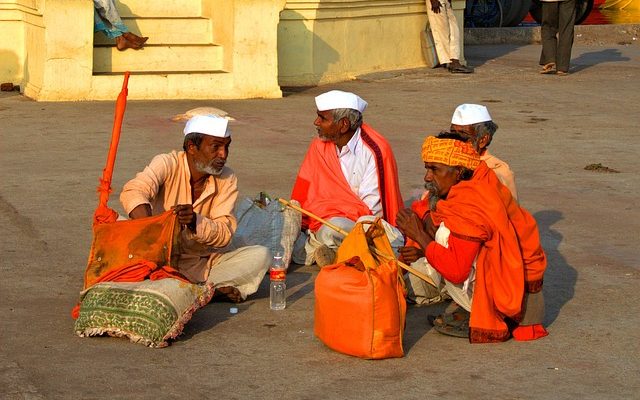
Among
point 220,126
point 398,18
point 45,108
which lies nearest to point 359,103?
point 220,126

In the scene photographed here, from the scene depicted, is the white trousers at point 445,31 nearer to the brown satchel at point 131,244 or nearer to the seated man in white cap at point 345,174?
the seated man in white cap at point 345,174

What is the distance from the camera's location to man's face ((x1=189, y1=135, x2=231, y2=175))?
20.0ft

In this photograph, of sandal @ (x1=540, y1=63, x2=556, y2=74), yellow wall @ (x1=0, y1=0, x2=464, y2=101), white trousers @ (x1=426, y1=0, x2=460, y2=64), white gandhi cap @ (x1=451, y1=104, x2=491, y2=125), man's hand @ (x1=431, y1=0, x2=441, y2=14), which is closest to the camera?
white gandhi cap @ (x1=451, y1=104, x2=491, y2=125)

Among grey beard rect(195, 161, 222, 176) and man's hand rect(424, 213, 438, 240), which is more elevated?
grey beard rect(195, 161, 222, 176)

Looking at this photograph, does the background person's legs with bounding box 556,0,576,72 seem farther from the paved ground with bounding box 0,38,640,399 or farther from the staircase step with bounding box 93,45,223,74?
the staircase step with bounding box 93,45,223,74

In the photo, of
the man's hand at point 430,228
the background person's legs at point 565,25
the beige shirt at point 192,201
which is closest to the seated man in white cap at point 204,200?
the beige shirt at point 192,201

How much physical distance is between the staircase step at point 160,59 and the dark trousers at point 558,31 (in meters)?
4.41

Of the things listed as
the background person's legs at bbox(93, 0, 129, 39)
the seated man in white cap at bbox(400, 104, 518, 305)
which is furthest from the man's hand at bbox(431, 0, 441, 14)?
the seated man in white cap at bbox(400, 104, 518, 305)

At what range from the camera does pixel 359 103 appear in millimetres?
7133

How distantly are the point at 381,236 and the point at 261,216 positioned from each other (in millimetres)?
1477

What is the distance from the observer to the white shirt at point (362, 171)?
714 centimetres

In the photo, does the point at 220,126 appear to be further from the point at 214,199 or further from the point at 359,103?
the point at 359,103

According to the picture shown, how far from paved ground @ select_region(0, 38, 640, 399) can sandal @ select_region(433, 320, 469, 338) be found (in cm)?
4

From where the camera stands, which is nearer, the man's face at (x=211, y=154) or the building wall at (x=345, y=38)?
the man's face at (x=211, y=154)
